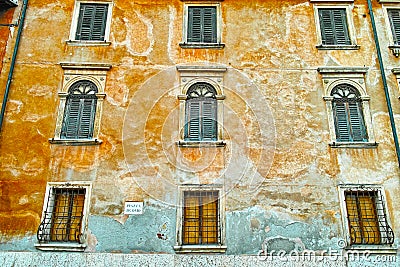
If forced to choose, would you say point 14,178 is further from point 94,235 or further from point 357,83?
point 357,83

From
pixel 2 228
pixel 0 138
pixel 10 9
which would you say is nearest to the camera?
pixel 2 228

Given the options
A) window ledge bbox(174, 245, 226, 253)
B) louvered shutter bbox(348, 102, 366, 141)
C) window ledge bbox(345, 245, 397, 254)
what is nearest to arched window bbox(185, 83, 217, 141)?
window ledge bbox(174, 245, 226, 253)

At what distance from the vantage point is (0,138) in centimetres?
1158

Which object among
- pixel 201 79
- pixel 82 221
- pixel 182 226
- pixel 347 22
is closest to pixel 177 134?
pixel 201 79

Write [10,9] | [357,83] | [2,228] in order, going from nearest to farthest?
[2,228] → [357,83] → [10,9]

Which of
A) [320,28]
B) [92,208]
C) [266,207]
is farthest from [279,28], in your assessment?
[92,208]

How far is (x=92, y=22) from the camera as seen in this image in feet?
43.5

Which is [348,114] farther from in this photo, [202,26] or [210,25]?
[202,26]

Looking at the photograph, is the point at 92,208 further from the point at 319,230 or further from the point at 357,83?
the point at 357,83

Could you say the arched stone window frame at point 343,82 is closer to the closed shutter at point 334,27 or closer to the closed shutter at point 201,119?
the closed shutter at point 334,27

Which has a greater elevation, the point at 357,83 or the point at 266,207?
the point at 357,83

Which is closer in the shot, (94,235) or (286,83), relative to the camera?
(94,235)

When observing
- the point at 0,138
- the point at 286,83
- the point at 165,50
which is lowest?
the point at 0,138

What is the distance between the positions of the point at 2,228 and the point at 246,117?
7.12 metres
